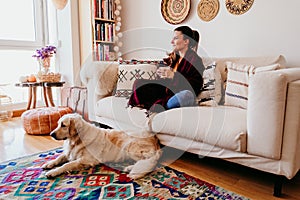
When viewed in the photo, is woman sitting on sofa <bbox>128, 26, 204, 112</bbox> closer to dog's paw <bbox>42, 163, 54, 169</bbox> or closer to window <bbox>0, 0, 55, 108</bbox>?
dog's paw <bbox>42, 163, 54, 169</bbox>

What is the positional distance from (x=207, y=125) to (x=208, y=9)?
5.07 feet

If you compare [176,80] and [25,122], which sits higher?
[176,80]

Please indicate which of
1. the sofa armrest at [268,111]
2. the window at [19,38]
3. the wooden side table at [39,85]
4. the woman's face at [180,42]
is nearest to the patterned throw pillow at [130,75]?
the woman's face at [180,42]

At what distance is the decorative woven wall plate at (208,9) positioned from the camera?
2.45 m

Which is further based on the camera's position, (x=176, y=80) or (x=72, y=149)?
(x=176, y=80)

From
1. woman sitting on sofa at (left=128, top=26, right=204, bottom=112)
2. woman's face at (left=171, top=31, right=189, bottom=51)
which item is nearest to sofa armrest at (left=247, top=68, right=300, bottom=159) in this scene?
woman sitting on sofa at (left=128, top=26, right=204, bottom=112)

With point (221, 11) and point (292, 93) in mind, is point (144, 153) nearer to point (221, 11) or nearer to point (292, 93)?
point (292, 93)

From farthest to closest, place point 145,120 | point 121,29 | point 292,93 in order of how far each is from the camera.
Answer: point 121,29 < point 145,120 < point 292,93

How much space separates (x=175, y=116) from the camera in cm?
162

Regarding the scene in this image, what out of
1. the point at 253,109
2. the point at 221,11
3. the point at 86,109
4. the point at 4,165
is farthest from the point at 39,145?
the point at 221,11

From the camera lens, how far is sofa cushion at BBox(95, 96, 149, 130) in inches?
70.6

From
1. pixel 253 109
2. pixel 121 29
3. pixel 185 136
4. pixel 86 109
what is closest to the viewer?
pixel 253 109

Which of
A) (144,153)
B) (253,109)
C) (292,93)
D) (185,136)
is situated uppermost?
(292,93)

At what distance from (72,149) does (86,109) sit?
1133 millimetres
